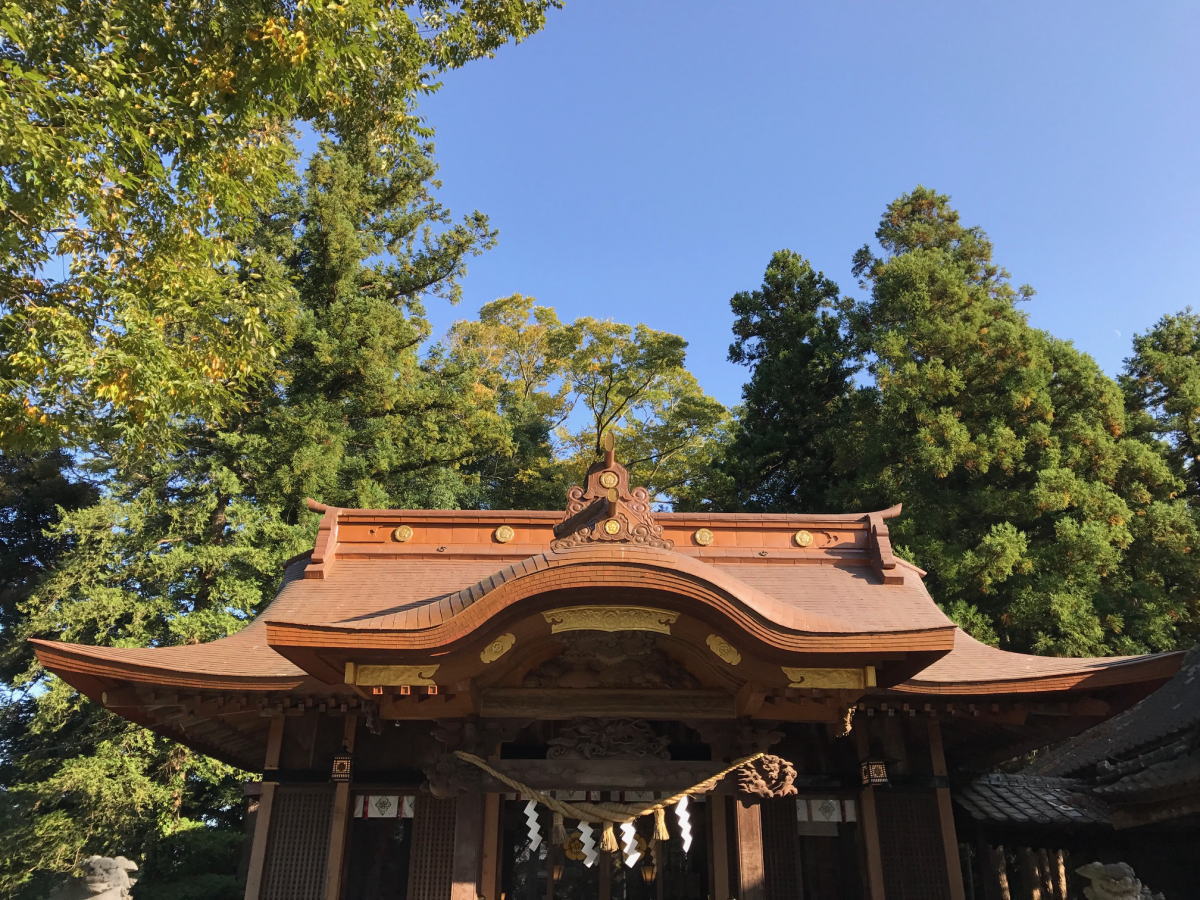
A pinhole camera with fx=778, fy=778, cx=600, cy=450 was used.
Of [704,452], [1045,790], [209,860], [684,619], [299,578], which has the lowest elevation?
[209,860]

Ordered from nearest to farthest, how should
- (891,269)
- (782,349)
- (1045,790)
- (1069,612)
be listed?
(1045,790) → (1069,612) → (891,269) → (782,349)

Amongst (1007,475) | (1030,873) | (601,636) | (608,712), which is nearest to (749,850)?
(608,712)

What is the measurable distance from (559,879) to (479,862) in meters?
1.51

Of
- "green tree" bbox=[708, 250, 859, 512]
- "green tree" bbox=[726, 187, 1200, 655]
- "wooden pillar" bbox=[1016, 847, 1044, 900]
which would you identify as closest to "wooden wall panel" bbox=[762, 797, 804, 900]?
"wooden pillar" bbox=[1016, 847, 1044, 900]

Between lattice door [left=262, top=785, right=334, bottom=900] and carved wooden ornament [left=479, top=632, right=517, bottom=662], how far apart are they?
2.69m

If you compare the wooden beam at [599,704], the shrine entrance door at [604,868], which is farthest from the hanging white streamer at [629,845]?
the shrine entrance door at [604,868]

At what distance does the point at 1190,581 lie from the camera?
14641 millimetres

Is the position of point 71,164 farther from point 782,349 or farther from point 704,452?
point 704,452

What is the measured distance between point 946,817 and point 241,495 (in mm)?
14671

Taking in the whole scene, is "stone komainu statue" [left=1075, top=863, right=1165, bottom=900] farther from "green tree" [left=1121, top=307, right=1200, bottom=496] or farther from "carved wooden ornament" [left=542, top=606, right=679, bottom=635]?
"green tree" [left=1121, top=307, right=1200, bottom=496]

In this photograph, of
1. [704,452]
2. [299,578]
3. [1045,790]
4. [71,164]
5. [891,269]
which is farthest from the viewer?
[704,452]

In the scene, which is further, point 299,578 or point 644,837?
point 299,578

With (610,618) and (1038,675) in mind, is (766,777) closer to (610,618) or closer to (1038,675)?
(610,618)

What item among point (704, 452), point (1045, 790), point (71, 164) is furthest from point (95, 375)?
point (704, 452)
